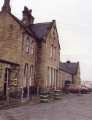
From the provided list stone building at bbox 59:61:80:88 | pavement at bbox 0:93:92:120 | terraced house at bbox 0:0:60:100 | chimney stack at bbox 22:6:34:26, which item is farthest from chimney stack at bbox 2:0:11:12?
stone building at bbox 59:61:80:88

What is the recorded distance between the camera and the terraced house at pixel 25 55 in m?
30.5

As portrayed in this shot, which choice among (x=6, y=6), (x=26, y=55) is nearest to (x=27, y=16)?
(x=6, y=6)

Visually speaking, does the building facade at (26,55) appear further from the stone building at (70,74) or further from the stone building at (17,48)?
the stone building at (70,74)

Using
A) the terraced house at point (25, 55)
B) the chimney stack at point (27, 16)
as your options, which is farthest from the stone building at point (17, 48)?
the chimney stack at point (27, 16)

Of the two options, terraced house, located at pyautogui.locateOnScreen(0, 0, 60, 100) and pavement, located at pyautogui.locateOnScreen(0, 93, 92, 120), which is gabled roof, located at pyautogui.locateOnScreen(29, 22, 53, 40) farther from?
pavement, located at pyautogui.locateOnScreen(0, 93, 92, 120)

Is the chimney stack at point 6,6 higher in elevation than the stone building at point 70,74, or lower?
higher

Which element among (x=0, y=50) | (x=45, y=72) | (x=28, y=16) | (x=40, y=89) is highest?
(x=28, y=16)

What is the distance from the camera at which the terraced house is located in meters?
30.5

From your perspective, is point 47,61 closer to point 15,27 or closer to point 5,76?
point 15,27

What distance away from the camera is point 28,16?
4181 cm

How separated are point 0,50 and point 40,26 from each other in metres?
10.3

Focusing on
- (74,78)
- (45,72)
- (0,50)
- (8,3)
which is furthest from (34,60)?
(74,78)

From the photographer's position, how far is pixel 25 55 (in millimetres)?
34375

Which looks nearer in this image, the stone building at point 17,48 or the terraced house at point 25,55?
the terraced house at point 25,55
